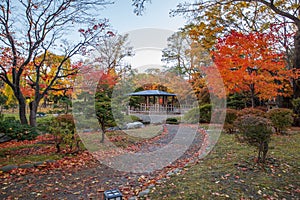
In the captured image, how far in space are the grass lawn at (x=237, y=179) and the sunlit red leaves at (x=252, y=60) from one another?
420cm

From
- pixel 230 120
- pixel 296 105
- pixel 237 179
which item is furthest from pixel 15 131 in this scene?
pixel 296 105

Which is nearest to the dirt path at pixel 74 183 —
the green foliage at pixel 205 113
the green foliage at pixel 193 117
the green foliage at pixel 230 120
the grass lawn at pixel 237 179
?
the grass lawn at pixel 237 179

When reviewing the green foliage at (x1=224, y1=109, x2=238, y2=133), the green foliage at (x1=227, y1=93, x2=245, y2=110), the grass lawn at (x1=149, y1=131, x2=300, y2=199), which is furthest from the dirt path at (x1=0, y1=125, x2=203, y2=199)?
the green foliage at (x1=227, y1=93, x2=245, y2=110)

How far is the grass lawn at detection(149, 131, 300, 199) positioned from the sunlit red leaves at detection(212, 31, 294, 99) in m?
4.20

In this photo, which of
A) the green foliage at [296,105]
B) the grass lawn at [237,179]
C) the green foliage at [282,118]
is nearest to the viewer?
the grass lawn at [237,179]

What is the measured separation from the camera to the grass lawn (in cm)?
235

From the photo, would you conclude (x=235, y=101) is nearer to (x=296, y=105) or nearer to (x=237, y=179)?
(x=296, y=105)

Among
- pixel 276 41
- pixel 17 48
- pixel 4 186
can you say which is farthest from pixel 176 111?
pixel 4 186

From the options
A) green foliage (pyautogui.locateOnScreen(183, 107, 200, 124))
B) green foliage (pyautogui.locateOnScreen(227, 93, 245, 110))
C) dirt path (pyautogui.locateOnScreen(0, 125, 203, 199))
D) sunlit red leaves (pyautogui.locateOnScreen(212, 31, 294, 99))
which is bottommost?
dirt path (pyautogui.locateOnScreen(0, 125, 203, 199))

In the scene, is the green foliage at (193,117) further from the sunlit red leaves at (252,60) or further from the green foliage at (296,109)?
the green foliage at (296,109)

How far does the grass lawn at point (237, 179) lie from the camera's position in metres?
2.35

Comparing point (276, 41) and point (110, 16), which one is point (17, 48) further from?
point (276, 41)

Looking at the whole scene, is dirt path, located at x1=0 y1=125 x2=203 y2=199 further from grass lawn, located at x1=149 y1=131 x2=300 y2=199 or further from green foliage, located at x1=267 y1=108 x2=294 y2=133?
green foliage, located at x1=267 y1=108 x2=294 y2=133

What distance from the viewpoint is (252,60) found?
23.5ft
